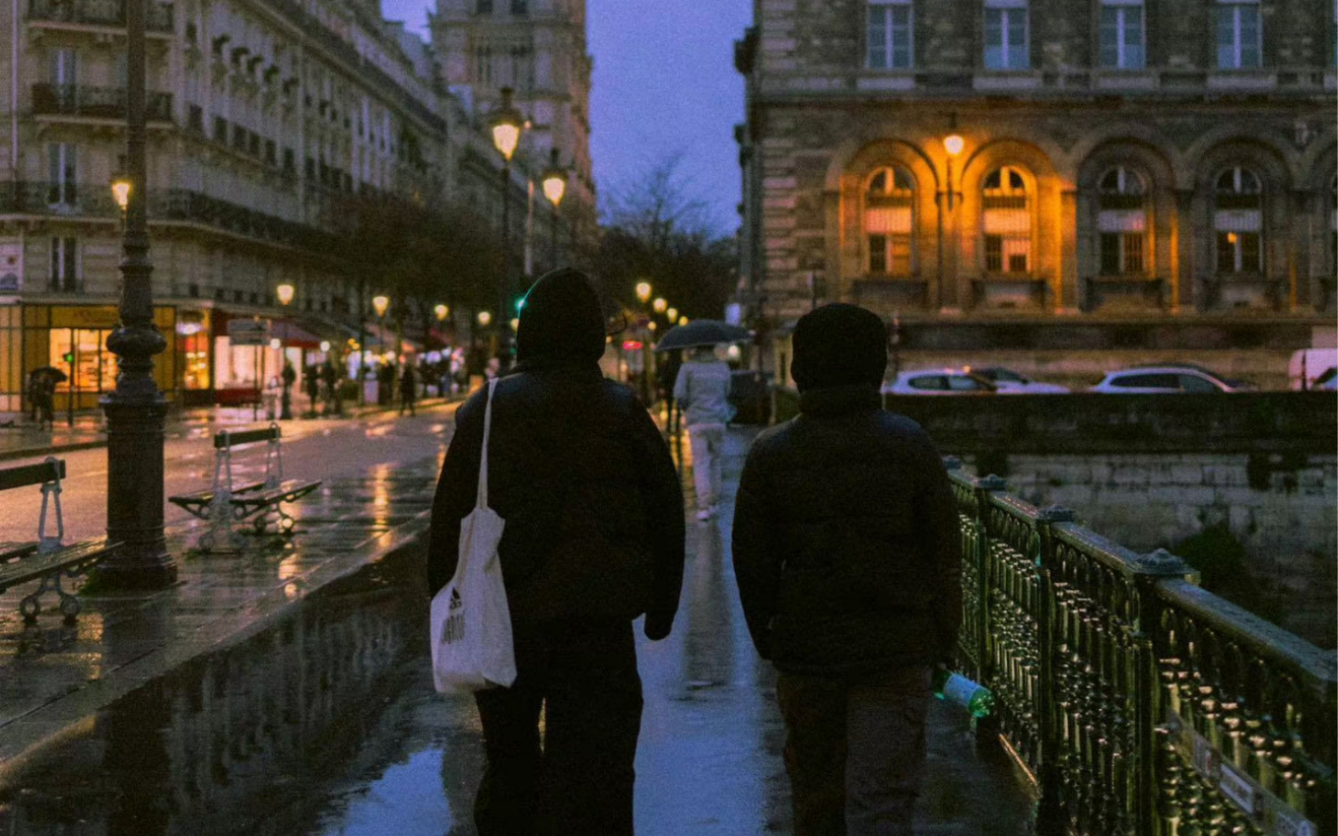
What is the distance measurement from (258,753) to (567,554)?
3.04 meters

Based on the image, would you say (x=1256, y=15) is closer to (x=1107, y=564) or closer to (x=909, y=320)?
(x=909, y=320)

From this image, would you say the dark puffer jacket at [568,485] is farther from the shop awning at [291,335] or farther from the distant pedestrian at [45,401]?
the shop awning at [291,335]

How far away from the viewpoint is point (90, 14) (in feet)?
174

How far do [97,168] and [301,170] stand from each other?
51.3 ft

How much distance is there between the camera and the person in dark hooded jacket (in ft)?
13.5

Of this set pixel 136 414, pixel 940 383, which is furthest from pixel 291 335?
pixel 136 414

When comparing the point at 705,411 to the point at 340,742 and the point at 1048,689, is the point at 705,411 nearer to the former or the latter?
the point at 340,742

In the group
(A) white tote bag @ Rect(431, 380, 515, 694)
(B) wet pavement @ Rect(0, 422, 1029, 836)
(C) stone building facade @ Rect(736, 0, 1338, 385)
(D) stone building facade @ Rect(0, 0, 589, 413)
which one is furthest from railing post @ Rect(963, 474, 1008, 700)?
(D) stone building facade @ Rect(0, 0, 589, 413)

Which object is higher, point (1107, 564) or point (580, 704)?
point (1107, 564)

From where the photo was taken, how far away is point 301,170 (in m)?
69.0

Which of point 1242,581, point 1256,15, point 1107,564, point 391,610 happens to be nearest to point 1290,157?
point 1256,15

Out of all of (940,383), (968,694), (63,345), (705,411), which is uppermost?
(63,345)

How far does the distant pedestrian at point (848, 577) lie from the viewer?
4160 mm

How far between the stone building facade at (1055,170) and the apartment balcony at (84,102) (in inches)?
921
